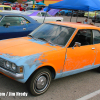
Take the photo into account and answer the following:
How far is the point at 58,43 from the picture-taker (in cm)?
392

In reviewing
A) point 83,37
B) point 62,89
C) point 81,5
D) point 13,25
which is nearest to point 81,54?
point 83,37

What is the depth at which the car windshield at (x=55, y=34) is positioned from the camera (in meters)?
3.97

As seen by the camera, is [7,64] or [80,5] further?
[80,5]

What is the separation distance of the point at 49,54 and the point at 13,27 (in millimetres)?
3820

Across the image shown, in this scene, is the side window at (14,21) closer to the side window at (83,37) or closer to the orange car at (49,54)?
the orange car at (49,54)

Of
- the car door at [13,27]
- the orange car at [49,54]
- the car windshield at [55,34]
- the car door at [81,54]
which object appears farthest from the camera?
the car door at [13,27]

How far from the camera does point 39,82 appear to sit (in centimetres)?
328

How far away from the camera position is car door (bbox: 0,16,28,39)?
20.7 ft

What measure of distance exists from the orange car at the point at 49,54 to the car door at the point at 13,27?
85.5 inches

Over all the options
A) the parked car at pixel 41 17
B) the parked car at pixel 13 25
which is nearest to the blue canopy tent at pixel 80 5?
the parked car at pixel 13 25

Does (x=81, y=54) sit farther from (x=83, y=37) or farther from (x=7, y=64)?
(x=7, y=64)

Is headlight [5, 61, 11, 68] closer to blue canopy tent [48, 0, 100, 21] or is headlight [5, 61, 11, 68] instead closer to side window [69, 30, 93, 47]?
side window [69, 30, 93, 47]

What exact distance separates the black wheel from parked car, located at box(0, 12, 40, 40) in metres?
3.56

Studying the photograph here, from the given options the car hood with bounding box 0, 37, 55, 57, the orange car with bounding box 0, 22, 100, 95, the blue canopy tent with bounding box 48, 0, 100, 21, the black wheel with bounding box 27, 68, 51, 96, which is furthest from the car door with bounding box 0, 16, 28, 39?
the black wheel with bounding box 27, 68, 51, 96
